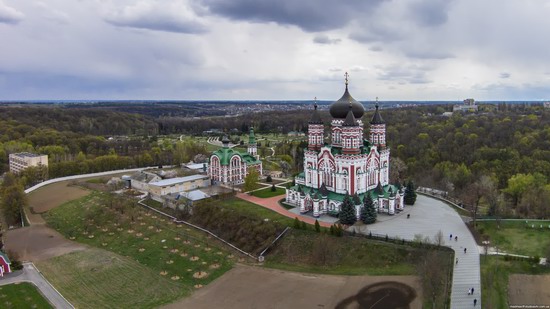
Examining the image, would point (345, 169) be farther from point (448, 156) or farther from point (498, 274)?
point (448, 156)

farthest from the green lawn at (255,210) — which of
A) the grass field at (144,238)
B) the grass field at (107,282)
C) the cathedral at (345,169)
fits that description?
the grass field at (107,282)

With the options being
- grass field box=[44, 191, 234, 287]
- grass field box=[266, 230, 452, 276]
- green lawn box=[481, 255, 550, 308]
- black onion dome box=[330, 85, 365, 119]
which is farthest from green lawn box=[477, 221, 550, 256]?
grass field box=[44, 191, 234, 287]

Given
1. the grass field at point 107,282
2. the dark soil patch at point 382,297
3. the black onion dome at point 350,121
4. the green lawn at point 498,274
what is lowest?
the grass field at point 107,282

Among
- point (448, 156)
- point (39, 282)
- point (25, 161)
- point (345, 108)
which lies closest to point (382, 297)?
point (345, 108)

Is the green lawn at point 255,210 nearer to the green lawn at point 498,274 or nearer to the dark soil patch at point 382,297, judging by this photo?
the dark soil patch at point 382,297

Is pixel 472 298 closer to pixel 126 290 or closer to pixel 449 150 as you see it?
pixel 126 290
